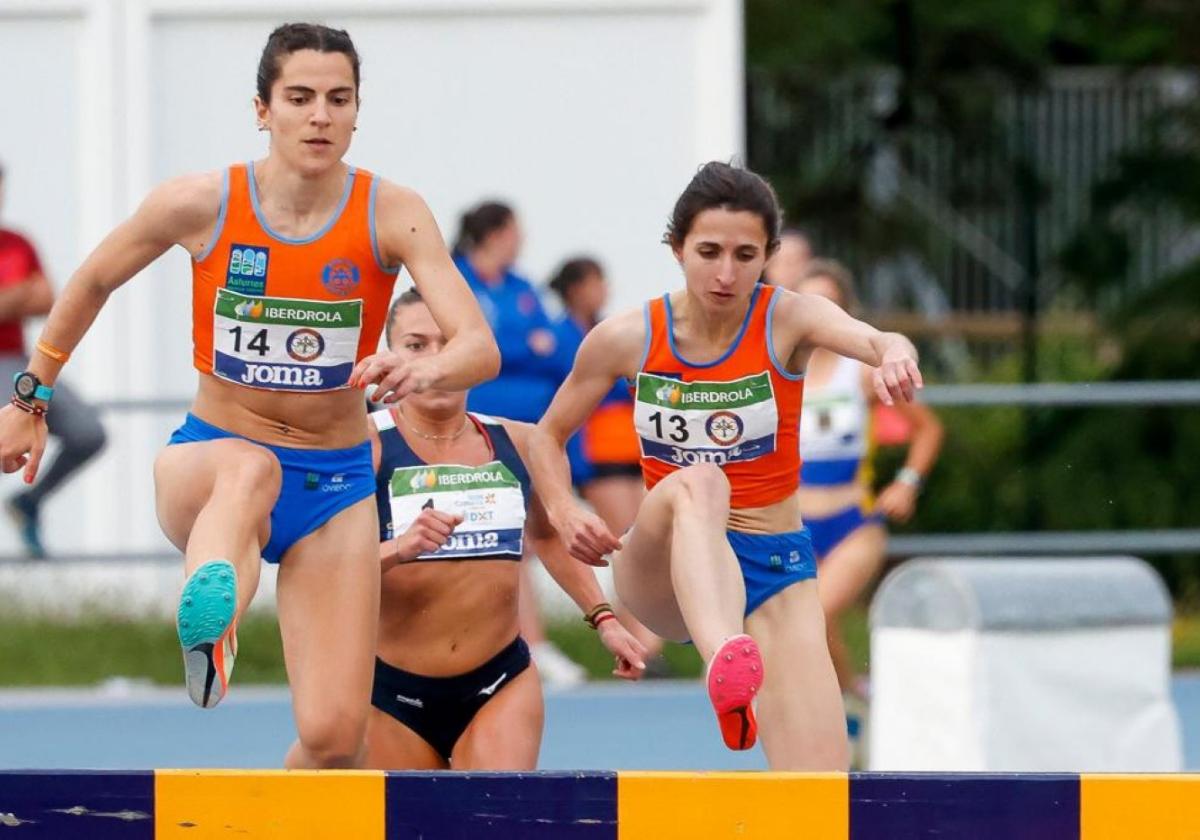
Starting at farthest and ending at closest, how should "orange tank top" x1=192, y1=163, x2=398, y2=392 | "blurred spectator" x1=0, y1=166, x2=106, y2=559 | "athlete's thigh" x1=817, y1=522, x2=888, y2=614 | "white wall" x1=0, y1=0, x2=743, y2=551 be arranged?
"white wall" x1=0, y1=0, x2=743, y2=551 < "blurred spectator" x1=0, y1=166, x2=106, y2=559 < "athlete's thigh" x1=817, y1=522, x2=888, y2=614 < "orange tank top" x1=192, y1=163, x2=398, y2=392

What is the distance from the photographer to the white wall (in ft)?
46.2

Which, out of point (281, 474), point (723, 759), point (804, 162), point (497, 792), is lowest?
point (723, 759)

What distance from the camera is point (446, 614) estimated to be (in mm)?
6793

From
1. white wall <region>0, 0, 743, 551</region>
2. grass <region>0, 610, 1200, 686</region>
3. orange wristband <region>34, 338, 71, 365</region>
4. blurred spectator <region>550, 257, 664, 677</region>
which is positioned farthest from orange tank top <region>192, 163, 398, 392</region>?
white wall <region>0, 0, 743, 551</region>

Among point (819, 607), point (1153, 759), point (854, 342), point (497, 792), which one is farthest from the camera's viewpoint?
point (1153, 759)

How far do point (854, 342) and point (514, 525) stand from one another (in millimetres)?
1243

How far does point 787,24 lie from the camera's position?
1747 centimetres

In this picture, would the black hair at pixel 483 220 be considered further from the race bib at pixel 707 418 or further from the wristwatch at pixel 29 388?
the wristwatch at pixel 29 388

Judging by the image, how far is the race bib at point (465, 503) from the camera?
266 inches

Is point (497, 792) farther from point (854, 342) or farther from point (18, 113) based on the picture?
point (18, 113)

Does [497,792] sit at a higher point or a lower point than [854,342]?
lower

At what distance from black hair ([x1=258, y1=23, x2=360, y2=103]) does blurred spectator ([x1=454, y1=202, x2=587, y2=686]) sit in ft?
18.2

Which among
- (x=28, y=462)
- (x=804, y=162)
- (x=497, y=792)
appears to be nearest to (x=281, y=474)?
(x=28, y=462)

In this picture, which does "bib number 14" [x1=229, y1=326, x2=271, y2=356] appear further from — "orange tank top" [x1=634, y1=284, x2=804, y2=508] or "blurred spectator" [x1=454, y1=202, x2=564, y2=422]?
"blurred spectator" [x1=454, y1=202, x2=564, y2=422]
